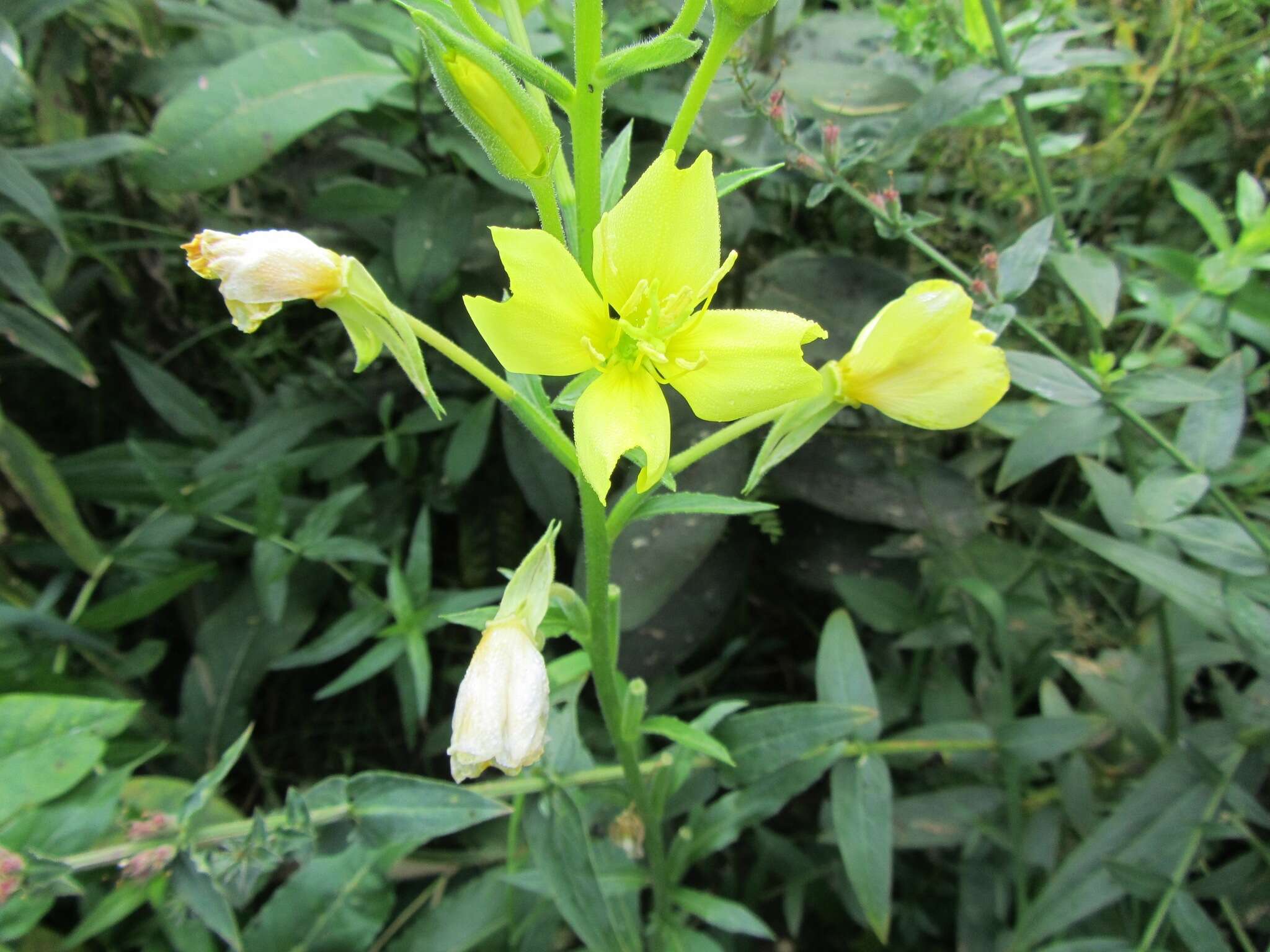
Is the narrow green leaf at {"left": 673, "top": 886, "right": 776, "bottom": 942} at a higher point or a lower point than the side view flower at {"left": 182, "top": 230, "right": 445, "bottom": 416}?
lower

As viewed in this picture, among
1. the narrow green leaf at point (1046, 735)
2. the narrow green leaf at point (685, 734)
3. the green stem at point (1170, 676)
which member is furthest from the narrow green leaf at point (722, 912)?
the green stem at point (1170, 676)

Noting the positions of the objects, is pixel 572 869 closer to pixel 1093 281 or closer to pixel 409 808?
pixel 409 808

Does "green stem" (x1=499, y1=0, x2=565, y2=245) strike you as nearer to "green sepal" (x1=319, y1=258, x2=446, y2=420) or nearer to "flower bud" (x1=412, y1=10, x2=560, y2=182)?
"flower bud" (x1=412, y1=10, x2=560, y2=182)

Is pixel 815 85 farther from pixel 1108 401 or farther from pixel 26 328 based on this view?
pixel 26 328

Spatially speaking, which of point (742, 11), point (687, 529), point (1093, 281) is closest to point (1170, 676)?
point (1093, 281)

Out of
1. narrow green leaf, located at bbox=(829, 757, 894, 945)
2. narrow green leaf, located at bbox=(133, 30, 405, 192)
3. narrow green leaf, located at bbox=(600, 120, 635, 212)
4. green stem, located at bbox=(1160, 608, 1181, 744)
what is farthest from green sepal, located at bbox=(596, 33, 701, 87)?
green stem, located at bbox=(1160, 608, 1181, 744)

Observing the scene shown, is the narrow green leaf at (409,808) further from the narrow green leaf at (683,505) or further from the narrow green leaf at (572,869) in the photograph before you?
the narrow green leaf at (683,505)

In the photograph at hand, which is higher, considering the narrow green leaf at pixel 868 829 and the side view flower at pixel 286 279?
the side view flower at pixel 286 279
